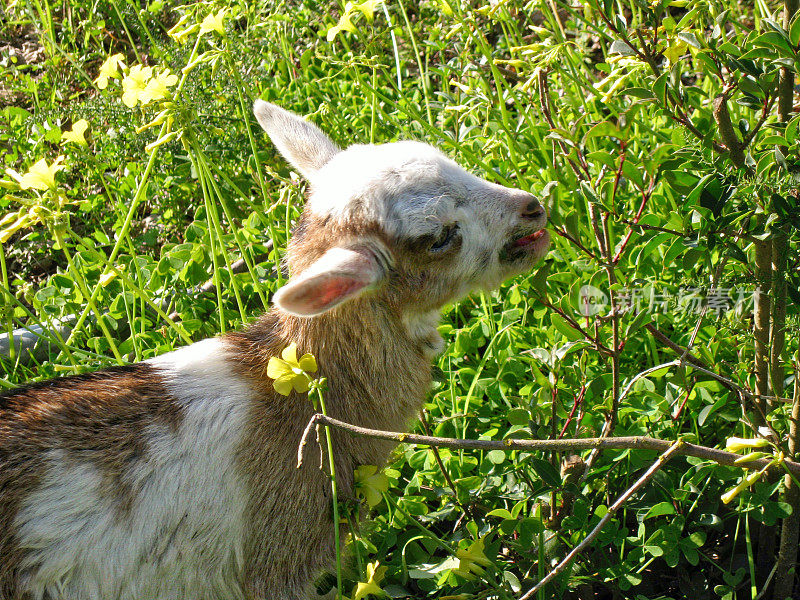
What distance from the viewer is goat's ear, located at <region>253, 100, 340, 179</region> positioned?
340 centimetres

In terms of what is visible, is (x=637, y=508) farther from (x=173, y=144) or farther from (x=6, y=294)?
(x=173, y=144)

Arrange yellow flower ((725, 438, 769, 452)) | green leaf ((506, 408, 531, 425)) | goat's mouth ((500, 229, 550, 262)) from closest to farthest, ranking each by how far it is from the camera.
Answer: yellow flower ((725, 438, 769, 452))
green leaf ((506, 408, 531, 425))
goat's mouth ((500, 229, 550, 262))

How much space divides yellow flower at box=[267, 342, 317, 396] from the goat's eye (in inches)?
31.1

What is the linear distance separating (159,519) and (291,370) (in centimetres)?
82

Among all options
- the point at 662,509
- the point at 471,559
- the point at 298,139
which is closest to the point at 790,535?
the point at 662,509

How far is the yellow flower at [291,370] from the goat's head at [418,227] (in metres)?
0.52

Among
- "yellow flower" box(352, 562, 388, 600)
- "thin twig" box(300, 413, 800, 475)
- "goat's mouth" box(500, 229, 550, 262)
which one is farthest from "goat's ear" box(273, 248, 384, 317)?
"yellow flower" box(352, 562, 388, 600)

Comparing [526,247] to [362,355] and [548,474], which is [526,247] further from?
[548,474]

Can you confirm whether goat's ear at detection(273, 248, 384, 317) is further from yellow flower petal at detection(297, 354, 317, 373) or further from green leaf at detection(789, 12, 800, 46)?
green leaf at detection(789, 12, 800, 46)

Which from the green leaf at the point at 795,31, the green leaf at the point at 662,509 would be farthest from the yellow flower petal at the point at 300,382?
the green leaf at the point at 795,31

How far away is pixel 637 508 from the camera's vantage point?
2.74 metres

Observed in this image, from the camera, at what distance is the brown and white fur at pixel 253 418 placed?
8.68ft

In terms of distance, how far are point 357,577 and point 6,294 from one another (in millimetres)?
1671

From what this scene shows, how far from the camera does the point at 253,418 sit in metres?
2.85
